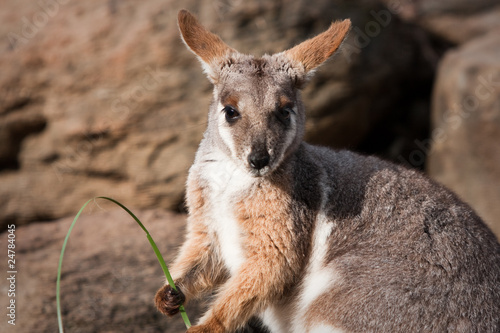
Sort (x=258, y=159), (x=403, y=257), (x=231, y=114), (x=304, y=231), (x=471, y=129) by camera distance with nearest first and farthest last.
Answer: (x=258, y=159)
(x=403, y=257)
(x=231, y=114)
(x=304, y=231)
(x=471, y=129)

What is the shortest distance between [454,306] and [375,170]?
1.23 meters

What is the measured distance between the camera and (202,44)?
455 centimetres

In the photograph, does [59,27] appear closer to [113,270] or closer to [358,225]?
[113,270]

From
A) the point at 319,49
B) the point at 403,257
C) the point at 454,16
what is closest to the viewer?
the point at 403,257

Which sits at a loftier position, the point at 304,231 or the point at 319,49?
the point at 319,49

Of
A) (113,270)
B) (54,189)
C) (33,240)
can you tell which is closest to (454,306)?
(113,270)

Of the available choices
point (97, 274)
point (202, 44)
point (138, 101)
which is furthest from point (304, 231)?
point (138, 101)

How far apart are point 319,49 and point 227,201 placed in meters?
1.35

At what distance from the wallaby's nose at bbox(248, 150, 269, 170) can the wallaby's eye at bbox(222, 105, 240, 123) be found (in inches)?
14.7

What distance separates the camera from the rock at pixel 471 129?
8242 millimetres

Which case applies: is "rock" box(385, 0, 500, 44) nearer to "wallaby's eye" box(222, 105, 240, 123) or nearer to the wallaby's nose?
"wallaby's eye" box(222, 105, 240, 123)

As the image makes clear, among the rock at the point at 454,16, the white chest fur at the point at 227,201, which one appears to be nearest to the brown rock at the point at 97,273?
the white chest fur at the point at 227,201

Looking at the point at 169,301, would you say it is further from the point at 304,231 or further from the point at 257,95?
the point at 257,95

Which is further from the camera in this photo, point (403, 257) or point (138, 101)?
point (138, 101)
